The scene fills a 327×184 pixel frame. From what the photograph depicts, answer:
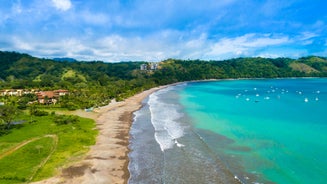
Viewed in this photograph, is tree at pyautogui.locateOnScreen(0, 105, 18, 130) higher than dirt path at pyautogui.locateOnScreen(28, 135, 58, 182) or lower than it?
higher

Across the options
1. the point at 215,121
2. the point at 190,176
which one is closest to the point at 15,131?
the point at 190,176

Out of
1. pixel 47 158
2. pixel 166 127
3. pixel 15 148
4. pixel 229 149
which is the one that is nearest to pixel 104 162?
pixel 47 158

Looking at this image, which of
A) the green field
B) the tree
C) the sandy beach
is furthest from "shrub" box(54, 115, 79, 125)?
the tree

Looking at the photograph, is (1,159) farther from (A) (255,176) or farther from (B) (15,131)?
(A) (255,176)

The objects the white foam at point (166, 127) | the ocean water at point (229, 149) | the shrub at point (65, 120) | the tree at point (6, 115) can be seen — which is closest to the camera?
the ocean water at point (229, 149)

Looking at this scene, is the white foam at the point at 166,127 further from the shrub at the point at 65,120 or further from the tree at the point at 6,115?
the tree at the point at 6,115

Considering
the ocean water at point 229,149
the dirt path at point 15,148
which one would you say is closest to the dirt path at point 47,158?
the dirt path at point 15,148

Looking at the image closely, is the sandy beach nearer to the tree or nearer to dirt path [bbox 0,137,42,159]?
dirt path [bbox 0,137,42,159]

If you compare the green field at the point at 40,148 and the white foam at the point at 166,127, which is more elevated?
the green field at the point at 40,148
